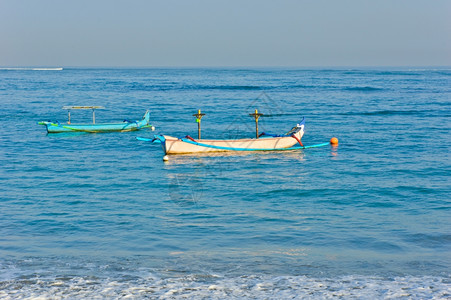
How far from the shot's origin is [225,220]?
16.6 m

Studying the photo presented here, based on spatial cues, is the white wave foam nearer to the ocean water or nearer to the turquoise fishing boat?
the ocean water

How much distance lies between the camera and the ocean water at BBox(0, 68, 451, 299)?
37.5 feet

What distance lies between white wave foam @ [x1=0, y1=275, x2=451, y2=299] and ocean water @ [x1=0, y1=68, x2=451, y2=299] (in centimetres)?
4

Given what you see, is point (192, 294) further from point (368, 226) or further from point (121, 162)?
point (121, 162)

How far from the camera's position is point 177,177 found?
2367 cm

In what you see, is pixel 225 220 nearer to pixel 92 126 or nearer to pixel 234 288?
pixel 234 288

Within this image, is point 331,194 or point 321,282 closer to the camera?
point 321,282

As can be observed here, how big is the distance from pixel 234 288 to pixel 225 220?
18.1ft

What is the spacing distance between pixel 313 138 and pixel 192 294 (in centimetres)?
2637

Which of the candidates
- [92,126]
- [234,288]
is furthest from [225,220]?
[92,126]

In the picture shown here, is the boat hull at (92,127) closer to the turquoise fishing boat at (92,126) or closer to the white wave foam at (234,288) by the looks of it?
the turquoise fishing boat at (92,126)

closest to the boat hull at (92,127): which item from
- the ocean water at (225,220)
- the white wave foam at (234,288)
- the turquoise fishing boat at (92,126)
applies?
the turquoise fishing boat at (92,126)

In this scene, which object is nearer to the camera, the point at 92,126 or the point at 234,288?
the point at 234,288

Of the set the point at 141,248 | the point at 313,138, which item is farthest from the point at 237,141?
the point at 141,248
